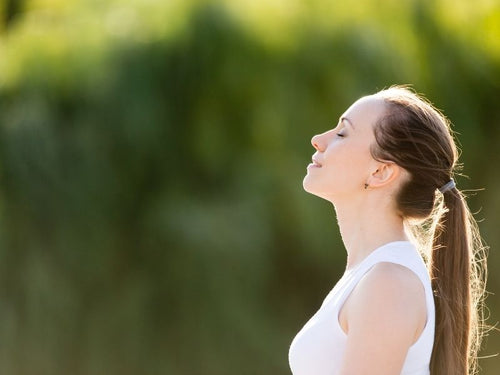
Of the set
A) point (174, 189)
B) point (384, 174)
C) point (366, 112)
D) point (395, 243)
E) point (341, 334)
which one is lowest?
point (174, 189)

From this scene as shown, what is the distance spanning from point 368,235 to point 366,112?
21 cm

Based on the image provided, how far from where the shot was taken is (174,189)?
176 inches

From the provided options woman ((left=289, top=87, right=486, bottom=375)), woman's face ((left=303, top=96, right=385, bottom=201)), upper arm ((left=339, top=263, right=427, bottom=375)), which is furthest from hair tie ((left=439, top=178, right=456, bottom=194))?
upper arm ((left=339, top=263, right=427, bottom=375))

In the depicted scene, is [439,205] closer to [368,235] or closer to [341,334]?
[368,235]

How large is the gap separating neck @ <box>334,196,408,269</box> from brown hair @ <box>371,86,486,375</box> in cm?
3

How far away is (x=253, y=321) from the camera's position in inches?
175

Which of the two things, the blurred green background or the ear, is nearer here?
the ear

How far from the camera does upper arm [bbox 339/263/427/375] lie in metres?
1.36

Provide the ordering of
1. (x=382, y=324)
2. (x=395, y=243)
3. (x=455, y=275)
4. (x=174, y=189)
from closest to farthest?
(x=382, y=324), (x=395, y=243), (x=455, y=275), (x=174, y=189)

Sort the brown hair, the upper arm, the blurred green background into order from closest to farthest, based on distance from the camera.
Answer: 1. the upper arm
2. the brown hair
3. the blurred green background

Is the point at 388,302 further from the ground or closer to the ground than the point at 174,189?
further from the ground

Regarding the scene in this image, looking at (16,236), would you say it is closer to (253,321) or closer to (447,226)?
(253,321)

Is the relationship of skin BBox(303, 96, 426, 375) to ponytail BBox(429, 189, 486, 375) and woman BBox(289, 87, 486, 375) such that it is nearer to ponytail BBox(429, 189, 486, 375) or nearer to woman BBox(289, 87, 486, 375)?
woman BBox(289, 87, 486, 375)

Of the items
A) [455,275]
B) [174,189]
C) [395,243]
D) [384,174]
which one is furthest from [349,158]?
[174,189]
